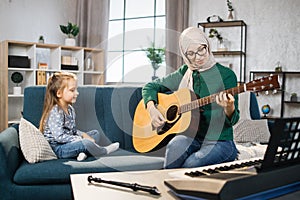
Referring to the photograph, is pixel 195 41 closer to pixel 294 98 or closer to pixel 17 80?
pixel 294 98

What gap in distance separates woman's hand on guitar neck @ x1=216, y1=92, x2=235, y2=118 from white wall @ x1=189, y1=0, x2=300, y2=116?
279 centimetres

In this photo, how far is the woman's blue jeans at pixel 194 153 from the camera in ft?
6.73

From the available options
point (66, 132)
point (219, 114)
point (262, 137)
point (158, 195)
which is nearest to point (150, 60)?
point (262, 137)

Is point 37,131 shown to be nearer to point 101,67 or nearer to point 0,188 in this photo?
point 0,188

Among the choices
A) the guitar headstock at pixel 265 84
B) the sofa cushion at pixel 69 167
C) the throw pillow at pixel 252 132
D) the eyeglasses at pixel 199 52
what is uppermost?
the eyeglasses at pixel 199 52

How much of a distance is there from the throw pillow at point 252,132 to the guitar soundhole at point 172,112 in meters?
1.06

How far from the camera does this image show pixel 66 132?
2.58m

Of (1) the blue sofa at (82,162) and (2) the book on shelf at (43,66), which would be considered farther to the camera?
(2) the book on shelf at (43,66)

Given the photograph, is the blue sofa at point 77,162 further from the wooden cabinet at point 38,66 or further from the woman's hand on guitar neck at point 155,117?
the wooden cabinet at point 38,66

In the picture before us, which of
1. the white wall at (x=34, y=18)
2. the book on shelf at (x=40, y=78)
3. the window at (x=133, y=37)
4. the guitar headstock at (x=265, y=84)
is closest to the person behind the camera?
the guitar headstock at (x=265, y=84)

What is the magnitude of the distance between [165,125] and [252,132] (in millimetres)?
1172

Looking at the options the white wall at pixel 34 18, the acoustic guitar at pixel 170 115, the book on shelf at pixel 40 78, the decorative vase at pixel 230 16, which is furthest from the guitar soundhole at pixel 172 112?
the white wall at pixel 34 18

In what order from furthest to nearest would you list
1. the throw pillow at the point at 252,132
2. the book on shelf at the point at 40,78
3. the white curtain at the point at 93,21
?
the white curtain at the point at 93,21, the book on shelf at the point at 40,78, the throw pillow at the point at 252,132

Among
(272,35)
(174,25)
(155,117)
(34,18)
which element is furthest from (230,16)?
(155,117)
